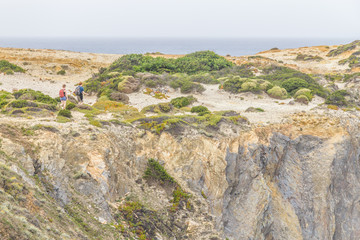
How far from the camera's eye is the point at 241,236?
15.7m

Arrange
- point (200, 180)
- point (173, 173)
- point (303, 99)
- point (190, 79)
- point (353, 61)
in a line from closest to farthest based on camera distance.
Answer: point (173, 173) → point (200, 180) → point (303, 99) → point (190, 79) → point (353, 61)

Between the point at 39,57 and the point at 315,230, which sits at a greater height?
the point at 39,57

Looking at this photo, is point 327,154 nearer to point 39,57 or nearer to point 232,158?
point 232,158

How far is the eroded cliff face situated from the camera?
9.82 meters

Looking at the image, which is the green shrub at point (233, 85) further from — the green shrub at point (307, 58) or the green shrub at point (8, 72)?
the green shrub at point (307, 58)

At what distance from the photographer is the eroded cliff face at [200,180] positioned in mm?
9820

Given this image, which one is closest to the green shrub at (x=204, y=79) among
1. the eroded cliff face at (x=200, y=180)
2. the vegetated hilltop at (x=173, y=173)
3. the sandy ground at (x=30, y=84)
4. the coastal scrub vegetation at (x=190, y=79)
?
the coastal scrub vegetation at (x=190, y=79)

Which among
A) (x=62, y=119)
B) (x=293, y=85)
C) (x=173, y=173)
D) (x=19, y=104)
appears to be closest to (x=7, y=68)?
(x=19, y=104)

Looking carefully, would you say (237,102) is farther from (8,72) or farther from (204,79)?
(8,72)

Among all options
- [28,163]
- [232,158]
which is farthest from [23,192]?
[232,158]

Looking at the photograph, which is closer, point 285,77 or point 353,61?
point 285,77

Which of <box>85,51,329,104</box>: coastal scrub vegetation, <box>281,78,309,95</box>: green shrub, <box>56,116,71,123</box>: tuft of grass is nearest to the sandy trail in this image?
<box>85,51,329,104</box>: coastal scrub vegetation

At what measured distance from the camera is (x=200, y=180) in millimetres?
15195

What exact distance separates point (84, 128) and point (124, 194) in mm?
4185
